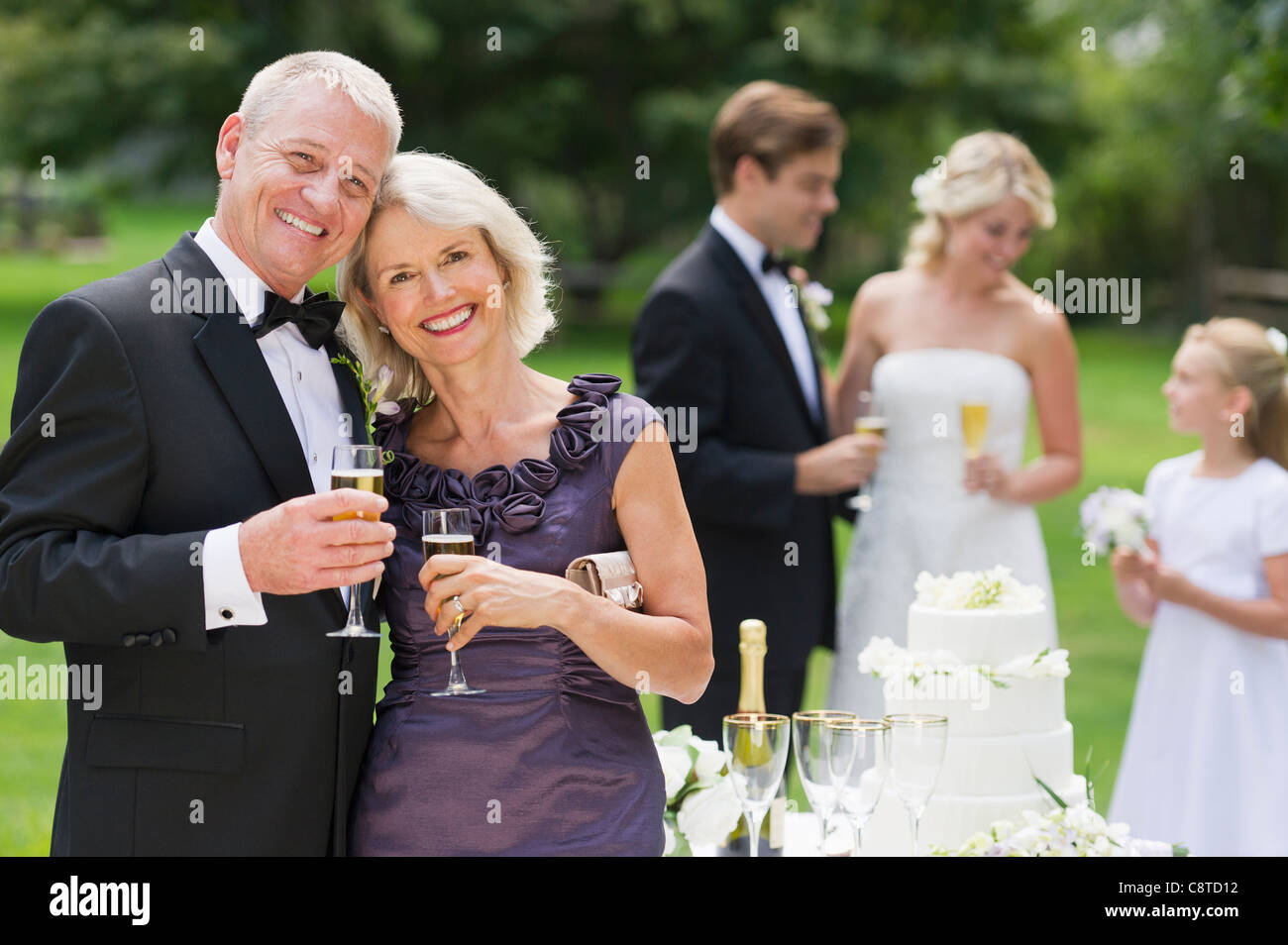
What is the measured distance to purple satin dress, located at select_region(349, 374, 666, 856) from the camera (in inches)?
Answer: 110

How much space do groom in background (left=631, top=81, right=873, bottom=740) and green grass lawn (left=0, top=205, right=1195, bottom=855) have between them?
2.70ft

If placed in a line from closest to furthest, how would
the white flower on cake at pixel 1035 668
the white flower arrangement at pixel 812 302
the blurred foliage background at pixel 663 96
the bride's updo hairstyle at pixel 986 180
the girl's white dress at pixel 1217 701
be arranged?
the white flower on cake at pixel 1035 668, the girl's white dress at pixel 1217 701, the bride's updo hairstyle at pixel 986 180, the white flower arrangement at pixel 812 302, the blurred foliage background at pixel 663 96

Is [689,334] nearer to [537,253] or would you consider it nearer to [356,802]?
[537,253]

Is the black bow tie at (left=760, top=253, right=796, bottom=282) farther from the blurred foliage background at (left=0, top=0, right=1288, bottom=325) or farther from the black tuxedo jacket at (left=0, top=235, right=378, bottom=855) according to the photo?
the blurred foliage background at (left=0, top=0, right=1288, bottom=325)

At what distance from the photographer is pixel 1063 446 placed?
5527 millimetres

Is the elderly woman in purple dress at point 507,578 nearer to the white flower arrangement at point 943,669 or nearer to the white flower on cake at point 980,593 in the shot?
the white flower arrangement at point 943,669

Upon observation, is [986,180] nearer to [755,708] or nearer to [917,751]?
[755,708]

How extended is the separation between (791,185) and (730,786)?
9.31 ft

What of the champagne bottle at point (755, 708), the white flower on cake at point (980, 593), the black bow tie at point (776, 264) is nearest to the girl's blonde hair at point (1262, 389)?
the black bow tie at point (776, 264)

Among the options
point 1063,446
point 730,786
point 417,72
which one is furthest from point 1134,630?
point 417,72

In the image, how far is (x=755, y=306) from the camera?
5.19 m

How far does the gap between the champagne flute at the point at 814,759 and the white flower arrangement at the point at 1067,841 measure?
0.39 meters

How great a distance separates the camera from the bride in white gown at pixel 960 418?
5488 millimetres

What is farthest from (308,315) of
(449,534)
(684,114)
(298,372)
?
(684,114)
